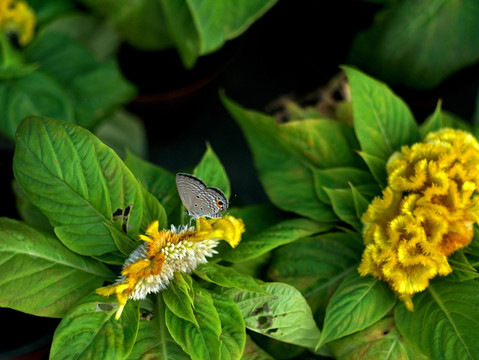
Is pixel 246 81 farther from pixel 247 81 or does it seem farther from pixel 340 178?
pixel 340 178

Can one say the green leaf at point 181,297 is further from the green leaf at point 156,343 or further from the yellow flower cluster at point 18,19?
the yellow flower cluster at point 18,19

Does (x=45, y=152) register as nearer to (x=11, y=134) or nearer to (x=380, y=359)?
(x=11, y=134)

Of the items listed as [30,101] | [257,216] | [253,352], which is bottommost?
[253,352]

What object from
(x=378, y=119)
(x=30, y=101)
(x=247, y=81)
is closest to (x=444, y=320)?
(x=378, y=119)

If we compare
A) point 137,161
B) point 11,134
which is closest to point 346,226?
point 137,161

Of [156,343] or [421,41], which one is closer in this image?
[156,343]

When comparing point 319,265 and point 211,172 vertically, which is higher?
point 211,172
